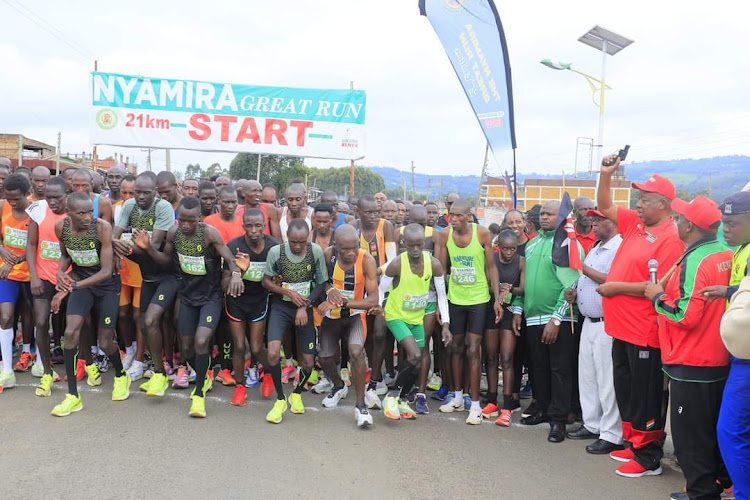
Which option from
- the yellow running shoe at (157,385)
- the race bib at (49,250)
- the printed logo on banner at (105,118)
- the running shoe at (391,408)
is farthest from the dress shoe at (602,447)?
the printed logo on banner at (105,118)

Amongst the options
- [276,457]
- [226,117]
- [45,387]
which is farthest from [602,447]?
[226,117]

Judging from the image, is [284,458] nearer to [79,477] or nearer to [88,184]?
[79,477]

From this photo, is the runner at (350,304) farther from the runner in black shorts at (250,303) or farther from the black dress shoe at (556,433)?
the black dress shoe at (556,433)

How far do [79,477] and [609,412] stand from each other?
14.7 feet

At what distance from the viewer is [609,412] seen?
5.52m

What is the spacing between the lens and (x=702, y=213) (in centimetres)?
426

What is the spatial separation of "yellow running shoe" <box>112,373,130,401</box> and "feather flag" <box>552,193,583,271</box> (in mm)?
4658

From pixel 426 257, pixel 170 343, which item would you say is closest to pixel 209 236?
pixel 170 343

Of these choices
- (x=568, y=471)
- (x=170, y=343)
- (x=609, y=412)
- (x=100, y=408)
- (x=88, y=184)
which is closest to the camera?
(x=568, y=471)

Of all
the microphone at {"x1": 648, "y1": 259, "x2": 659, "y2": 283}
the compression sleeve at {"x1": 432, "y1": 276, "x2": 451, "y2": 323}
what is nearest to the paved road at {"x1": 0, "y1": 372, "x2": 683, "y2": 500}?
the compression sleeve at {"x1": 432, "y1": 276, "x2": 451, "y2": 323}

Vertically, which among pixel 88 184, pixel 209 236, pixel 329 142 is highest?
pixel 329 142

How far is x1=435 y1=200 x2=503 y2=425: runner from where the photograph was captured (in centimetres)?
639

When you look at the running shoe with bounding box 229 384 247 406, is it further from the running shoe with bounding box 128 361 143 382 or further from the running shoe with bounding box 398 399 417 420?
the running shoe with bounding box 398 399 417 420

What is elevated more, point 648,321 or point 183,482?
point 648,321
